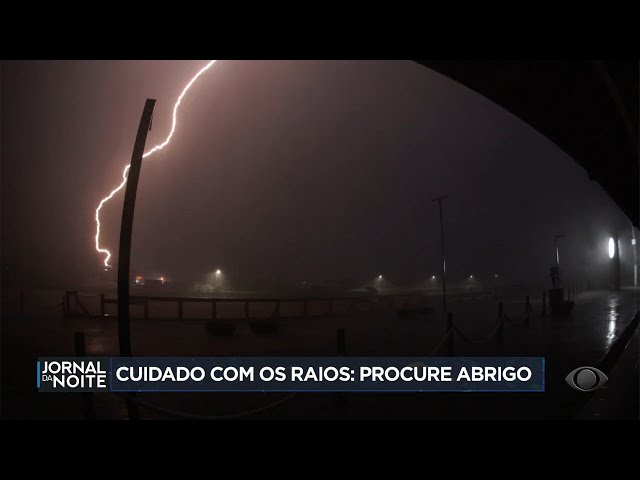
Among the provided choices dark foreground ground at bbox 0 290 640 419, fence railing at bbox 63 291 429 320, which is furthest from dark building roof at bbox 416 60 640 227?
fence railing at bbox 63 291 429 320

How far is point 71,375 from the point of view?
2.73 meters

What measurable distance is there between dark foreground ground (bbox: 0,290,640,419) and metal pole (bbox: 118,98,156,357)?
0.79 m

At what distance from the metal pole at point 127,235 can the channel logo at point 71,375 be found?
0.24 m

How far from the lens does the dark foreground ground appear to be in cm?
306

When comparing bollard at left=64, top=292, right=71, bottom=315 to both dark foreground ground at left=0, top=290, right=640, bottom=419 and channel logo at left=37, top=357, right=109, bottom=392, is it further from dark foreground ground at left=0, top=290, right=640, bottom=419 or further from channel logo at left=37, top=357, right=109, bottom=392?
channel logo at left=37, top=357, right=109, bottom=392

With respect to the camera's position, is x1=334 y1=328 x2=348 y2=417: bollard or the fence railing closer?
x1=334 y1=328 x2=348 y2=417: bollard

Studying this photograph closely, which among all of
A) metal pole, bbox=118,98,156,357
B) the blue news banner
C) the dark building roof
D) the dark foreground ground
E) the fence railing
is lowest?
the dark foreground ground

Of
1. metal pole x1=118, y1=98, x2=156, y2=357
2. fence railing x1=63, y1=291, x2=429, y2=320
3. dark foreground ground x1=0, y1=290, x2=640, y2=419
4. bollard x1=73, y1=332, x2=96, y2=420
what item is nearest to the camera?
bollard x1=73, y1=332, x2=96, y2=420

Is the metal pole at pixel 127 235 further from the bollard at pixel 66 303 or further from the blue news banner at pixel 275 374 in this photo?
the bollard at pixel 66 303
